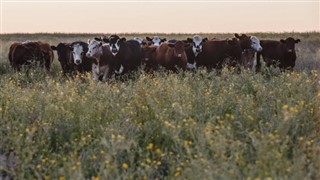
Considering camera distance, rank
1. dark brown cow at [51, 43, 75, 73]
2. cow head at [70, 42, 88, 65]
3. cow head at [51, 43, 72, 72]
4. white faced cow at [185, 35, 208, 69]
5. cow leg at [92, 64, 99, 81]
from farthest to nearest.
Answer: cow head at [51, 43, 72, 72] < dark brown cow at [51, 43, 75, 73] < white faced cow at [185, 35, 208, 69] < cow head at [70, 42, 88, 65] < cow leg at [92, 64, 99, 81]

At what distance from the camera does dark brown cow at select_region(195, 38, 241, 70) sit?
20.2 m

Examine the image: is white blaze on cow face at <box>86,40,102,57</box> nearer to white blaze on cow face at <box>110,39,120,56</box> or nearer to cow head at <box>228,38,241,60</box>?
white blaze on cow face at <box>110,39,120,56</box>

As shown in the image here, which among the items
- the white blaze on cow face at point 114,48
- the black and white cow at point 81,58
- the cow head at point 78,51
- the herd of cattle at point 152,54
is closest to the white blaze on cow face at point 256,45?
the herd of cattle at point 152,54

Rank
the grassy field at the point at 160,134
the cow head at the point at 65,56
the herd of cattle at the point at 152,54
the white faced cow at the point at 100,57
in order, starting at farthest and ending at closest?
the cow head at the point at 65,56, the herd of cattle at the point at 152,54, the white faced cow at the point at 100,57, the grassy field at the point at 160,134

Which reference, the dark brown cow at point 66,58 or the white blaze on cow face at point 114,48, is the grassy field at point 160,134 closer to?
the white blaze on cow face at point 114,48

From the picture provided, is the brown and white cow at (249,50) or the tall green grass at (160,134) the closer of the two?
the tall green grass at (160,134)

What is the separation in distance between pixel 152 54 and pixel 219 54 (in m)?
2.47

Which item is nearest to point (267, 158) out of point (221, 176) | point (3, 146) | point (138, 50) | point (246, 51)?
point (221, 176)

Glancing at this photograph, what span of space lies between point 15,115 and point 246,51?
41.3ft

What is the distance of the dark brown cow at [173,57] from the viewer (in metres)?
18.2

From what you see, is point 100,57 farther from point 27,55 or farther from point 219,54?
point 219,54

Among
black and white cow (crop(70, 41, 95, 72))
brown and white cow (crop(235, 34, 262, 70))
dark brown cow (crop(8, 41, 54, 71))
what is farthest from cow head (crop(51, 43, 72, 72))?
brown and white cow (crop(235, 34, 262, 70))

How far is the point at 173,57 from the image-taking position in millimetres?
18234

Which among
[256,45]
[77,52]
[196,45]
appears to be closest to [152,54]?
[196,45]
